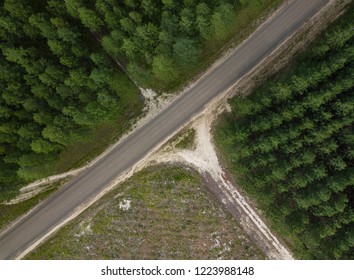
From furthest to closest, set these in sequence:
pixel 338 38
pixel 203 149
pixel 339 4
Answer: pixel 203 149
pixel 339 4
pixel 338 38

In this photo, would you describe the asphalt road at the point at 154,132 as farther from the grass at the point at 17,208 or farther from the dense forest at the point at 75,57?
the dense forest at the point at 75,57

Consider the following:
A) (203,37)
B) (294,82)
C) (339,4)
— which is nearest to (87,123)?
(203,37)

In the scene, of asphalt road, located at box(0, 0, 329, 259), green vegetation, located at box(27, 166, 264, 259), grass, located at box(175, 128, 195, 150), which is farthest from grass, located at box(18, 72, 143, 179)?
grass, located at box(175, 128, 195, 150)

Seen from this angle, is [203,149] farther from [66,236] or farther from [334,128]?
[66,236]

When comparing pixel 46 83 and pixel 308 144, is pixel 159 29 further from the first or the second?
pixel 308 144

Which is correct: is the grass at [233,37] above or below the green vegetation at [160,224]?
above

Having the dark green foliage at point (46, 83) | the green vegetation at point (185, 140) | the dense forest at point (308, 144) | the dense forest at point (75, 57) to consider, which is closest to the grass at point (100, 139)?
the dense forest at point (75, 57)
